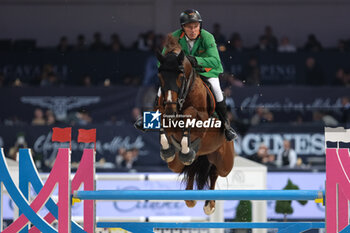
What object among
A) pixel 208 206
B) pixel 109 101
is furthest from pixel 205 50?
pixel 109 101

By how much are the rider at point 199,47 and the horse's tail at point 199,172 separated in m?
0.47

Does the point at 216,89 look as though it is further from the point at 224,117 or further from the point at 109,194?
the point at 109,194

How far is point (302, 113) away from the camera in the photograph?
31.9ft

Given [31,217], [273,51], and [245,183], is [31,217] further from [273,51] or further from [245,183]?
[273,51]

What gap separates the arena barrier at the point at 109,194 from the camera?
3869 mm

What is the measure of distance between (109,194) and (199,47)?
1.00 m

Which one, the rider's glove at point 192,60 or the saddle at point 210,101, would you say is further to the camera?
the saddle at point 210,101

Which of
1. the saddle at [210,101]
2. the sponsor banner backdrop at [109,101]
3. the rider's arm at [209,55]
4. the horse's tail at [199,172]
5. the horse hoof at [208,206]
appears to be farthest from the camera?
the sponsor banner backdrop at [109,101]

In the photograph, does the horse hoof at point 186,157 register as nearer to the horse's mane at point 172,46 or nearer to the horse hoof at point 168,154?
the horse hoof at point 168,154

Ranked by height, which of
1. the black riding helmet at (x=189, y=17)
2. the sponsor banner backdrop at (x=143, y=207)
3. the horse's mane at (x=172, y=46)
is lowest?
the sponsor banner backdrop at (x=143, y=207)

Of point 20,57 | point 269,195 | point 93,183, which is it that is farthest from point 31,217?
point 20,57

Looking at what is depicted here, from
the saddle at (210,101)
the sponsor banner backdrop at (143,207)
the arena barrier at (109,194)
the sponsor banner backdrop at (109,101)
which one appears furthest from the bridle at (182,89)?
the sponsor banner backdrop at (109,101)

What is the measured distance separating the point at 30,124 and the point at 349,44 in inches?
211

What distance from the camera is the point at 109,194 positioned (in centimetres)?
402
